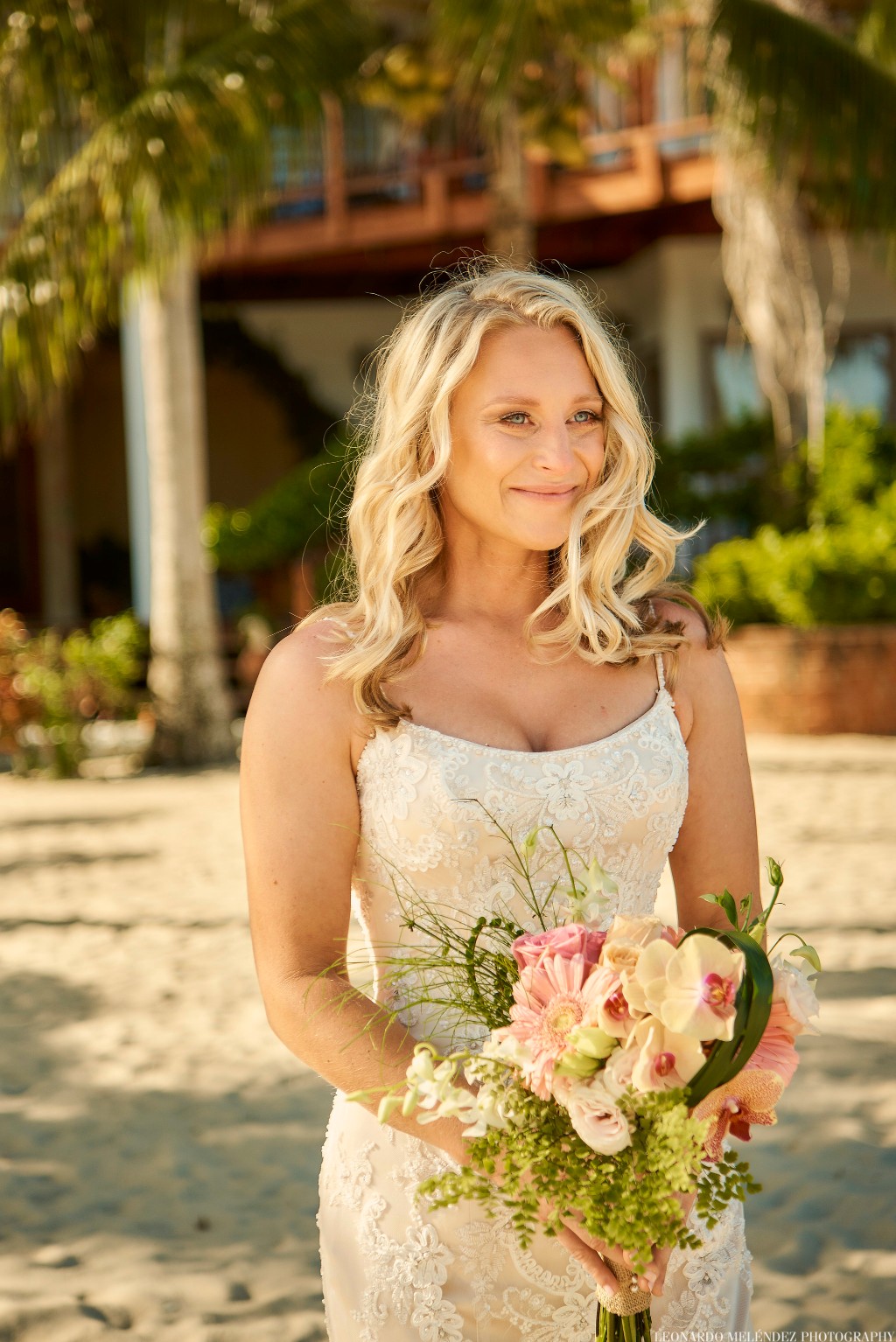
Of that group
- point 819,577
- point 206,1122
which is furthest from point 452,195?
point 206,1122

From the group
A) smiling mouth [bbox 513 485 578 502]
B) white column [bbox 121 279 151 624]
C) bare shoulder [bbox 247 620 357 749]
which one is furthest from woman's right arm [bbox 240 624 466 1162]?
white column [bbox 121 279 151 624]

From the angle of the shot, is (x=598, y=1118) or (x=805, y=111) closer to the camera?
(x=598, y=1118)

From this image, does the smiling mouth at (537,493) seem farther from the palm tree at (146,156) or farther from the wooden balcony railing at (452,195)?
the wooden balcony railing at (452,195)

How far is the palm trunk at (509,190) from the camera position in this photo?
10.5m

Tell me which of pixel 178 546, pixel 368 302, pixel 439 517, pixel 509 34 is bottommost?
pixel 178 546

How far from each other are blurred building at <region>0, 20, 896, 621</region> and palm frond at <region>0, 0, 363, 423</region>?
3.71 metres

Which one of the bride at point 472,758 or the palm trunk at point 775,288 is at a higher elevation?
the palm trunk at point 775,288

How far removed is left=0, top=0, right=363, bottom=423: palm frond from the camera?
885cm

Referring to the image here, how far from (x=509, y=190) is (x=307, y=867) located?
9.47 meters

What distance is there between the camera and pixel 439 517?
94.4 inches

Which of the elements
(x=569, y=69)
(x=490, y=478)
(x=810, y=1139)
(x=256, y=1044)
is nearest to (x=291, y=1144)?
(x=256, y=1044)

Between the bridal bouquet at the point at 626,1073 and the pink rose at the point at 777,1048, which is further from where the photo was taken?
the pink rose at the point at 777,1048

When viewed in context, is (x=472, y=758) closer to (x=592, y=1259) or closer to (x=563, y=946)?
(x=563, y=946)

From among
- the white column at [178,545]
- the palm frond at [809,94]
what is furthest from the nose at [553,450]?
the white column at [178,545]
